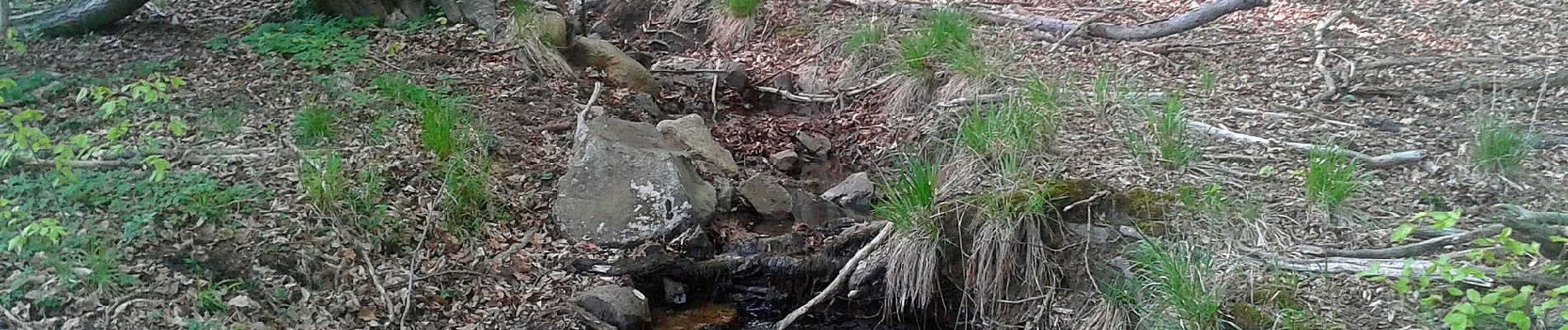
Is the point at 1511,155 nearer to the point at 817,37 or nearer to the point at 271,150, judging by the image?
the point at 817,37

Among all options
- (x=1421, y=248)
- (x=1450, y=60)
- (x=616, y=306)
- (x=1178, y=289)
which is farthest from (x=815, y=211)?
(x=1450, y=60)

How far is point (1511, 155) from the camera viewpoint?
3221mm

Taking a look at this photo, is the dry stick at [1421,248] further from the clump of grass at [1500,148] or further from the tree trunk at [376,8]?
the tree trunk at [376,8]

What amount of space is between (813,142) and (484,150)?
166 centimetres

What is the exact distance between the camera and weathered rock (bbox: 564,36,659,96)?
17.9 feet

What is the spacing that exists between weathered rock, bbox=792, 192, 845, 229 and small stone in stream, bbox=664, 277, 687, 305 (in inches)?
26.1

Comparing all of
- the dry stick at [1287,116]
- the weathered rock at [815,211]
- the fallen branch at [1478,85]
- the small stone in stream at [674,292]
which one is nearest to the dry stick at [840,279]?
the small stone in stream at [674,292]

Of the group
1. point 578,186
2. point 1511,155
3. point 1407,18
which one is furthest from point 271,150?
point 1407,18

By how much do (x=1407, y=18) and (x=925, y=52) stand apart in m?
2.26

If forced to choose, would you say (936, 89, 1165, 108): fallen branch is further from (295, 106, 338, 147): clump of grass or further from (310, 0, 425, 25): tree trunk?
(310, 0, 425, 25): tree trunk

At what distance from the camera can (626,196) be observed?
4.10 metres

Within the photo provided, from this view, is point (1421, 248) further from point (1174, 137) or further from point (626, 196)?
point (626, 196)

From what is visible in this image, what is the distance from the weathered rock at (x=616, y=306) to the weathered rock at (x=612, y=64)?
1.95 metres

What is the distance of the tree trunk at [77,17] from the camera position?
481 centimetres
